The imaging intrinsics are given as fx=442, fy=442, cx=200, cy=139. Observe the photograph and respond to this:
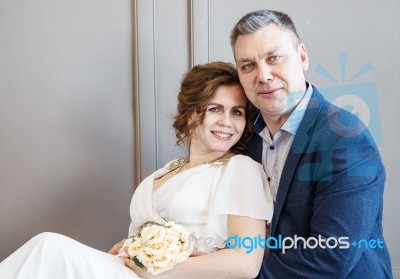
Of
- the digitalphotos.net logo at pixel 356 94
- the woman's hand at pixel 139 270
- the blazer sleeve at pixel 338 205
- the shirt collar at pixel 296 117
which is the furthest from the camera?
the digitalphotos.net logo at pixel 356 94

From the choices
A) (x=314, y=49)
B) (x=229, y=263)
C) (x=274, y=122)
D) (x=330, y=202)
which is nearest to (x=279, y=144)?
(x=274, y=122)

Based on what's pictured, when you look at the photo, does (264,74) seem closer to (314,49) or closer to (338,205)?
(338,205)

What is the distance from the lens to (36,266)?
129cm

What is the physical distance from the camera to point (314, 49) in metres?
2.01

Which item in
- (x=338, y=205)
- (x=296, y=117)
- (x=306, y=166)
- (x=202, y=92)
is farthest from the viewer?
(x=202, y=92)

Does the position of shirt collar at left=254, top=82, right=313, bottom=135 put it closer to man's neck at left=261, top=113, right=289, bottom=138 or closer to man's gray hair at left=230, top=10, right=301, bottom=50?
man's neck at left=261, top=113, right=289, bottom=138

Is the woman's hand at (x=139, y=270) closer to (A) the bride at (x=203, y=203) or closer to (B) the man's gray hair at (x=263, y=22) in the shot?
(A) the bride at (x=203, y=203)

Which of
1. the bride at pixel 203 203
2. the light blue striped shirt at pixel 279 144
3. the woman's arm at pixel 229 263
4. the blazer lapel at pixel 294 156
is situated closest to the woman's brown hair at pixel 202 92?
the bride at pixel 203 203

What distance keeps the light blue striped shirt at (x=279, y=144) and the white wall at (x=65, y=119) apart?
2.28 feet

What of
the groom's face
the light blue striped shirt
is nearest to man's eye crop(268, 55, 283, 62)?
the groom's face

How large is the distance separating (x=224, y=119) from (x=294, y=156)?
0.29 m

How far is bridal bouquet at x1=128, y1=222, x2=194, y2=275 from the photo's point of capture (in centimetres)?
126

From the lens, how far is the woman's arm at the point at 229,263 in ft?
4.40

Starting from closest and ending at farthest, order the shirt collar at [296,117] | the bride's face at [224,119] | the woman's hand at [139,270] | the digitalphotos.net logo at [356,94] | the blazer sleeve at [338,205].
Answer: the blazer sleeve at [338,205]
the woman's hand at [139,270]
the shirt collar at [296,117]
the bride's face at [224,119]
the digitalphotos.net logo at [356,94]
